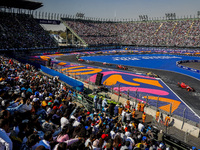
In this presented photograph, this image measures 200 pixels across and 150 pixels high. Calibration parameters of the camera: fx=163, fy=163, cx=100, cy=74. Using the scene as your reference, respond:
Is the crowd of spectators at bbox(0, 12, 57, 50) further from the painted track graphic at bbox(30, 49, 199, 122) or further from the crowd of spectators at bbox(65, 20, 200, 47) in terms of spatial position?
the painted track graphic at bbox(30, 49, 199, 122)

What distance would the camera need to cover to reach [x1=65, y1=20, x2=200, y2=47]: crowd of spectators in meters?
77.8

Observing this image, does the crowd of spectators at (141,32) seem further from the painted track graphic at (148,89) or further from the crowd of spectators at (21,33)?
the painted track graphic at (148,89)

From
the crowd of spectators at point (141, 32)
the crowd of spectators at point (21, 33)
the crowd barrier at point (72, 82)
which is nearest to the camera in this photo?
the crowd barrier at point (72, 82)

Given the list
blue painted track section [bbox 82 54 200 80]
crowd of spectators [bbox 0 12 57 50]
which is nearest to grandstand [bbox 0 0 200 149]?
crowd of spectators [bbox 0 12 57 50]

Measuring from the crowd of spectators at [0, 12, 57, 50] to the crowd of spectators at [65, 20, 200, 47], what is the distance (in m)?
20.4

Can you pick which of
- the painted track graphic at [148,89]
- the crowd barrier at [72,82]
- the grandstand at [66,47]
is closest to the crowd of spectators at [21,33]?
the grandstand at [66,47]

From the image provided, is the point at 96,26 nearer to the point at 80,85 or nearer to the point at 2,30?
the point at 2,30

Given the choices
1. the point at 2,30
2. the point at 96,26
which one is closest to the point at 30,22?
the point at 2,30

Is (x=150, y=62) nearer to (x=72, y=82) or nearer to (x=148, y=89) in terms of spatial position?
(x=148, y=89)

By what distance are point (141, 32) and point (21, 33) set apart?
204 ft

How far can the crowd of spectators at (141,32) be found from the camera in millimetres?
77831

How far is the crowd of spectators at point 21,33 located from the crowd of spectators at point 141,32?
2039 cm

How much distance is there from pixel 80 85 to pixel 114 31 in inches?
3333

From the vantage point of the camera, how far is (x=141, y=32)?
92688 millimetres
